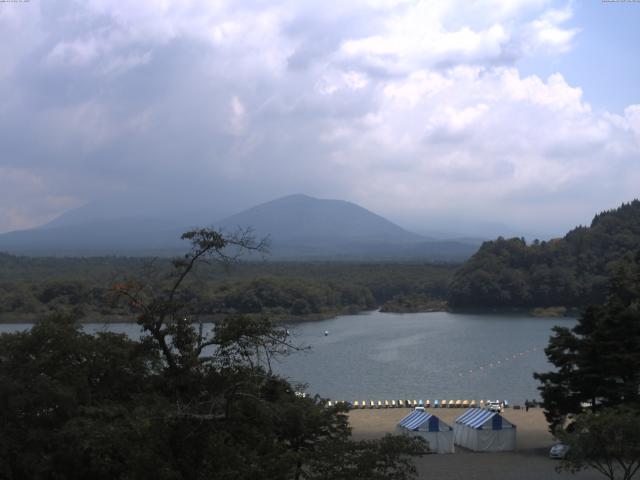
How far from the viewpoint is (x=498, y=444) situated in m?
13.7

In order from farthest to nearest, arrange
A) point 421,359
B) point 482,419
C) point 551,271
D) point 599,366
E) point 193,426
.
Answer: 1. point 551,271
2. point 421,359
3. point 482,419
4. point 599,366
5. point 193,426

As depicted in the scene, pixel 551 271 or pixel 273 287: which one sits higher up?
pixel 551 271

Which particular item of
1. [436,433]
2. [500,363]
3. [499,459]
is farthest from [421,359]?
[499,459]

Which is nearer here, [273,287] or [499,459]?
[499,459]

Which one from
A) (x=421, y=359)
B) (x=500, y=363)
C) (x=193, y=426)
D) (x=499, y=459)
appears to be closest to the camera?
(x=193, y=426)

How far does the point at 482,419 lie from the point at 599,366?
2338 millimetres

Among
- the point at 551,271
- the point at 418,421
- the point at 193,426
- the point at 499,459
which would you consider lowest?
the point at 499,459

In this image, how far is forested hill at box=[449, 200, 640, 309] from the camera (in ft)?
165

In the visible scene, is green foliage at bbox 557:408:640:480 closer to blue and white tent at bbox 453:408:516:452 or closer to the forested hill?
blue and white tent at bbox 453:408:516:452

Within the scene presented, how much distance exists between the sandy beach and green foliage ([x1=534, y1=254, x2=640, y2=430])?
78cm

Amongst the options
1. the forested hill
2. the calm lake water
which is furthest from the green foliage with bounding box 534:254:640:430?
the forested hill

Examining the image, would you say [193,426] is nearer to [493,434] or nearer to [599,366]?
[599,366]

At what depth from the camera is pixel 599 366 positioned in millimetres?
12656

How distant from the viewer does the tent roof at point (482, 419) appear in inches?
540
